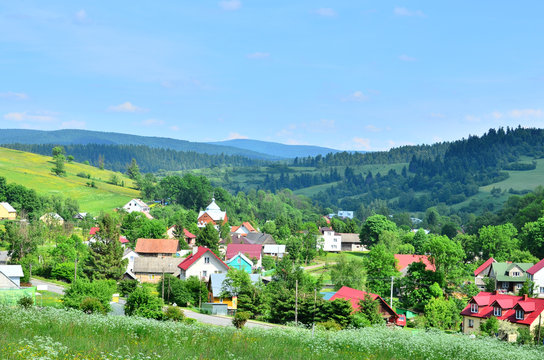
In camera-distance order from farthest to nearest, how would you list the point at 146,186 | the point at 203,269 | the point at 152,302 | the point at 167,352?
the point at 146,186
the point at 203,269
the point at 152,302
the point at 167,352

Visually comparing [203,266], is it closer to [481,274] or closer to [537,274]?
[481,274]

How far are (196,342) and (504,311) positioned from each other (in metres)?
39.7

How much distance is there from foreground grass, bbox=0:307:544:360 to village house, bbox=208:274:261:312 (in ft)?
105

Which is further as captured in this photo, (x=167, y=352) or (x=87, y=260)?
(x=87, y=260)

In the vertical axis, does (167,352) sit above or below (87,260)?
above

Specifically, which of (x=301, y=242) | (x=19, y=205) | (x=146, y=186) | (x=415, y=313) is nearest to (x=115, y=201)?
(x=146, y=186)

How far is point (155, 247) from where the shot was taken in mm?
88812

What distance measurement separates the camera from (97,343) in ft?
56.7

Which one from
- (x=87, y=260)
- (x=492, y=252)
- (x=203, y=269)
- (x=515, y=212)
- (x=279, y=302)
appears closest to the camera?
(x=279, y=302)

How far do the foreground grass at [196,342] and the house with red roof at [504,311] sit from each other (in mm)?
27978

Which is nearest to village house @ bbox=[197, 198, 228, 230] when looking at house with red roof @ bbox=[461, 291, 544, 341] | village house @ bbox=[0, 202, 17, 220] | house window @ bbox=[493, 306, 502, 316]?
village house @ bbox=[0, 202, 17, 220]

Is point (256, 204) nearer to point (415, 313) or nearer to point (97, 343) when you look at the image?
point (415, 313)

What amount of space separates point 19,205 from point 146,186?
4418 cm

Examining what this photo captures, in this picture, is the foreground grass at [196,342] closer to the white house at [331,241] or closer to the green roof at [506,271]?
the green roof at [506,271]
